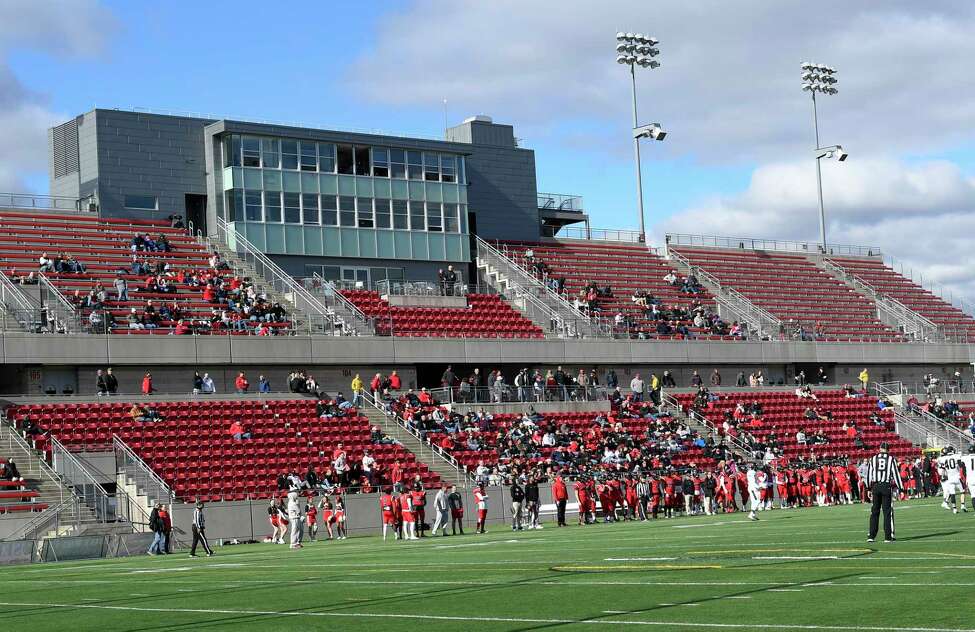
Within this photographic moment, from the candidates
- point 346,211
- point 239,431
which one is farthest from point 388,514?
point 346,211

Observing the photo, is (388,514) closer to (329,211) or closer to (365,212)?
(329,211)

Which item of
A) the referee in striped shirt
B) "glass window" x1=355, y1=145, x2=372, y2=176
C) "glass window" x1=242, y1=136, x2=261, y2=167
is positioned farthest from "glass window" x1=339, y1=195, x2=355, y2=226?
the referee in striped shirt

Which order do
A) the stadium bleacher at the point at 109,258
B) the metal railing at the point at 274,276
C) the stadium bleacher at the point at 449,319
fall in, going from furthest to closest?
the stadium bleacher at the point at 449,319, the metal railing at the point at 274,276, the stadium bleacher at the point at 109,258

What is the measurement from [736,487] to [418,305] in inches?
626

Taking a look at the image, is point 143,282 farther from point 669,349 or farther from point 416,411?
point 669,349

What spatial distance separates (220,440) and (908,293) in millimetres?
42919

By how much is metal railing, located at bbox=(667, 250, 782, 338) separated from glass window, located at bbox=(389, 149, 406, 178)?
15636 mm

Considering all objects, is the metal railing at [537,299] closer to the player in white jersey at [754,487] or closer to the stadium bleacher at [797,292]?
the stadium bleacher at [797,292]

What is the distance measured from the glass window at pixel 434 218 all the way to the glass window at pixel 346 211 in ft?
11.7

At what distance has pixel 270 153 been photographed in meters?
52.2

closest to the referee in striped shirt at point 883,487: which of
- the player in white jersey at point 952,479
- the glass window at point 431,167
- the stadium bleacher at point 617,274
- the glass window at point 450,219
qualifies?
the player in white jersey at point 952,479

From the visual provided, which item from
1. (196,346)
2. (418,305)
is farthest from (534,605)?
(418,305)

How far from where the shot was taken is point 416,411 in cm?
4328

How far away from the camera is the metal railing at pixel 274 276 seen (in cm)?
4684
